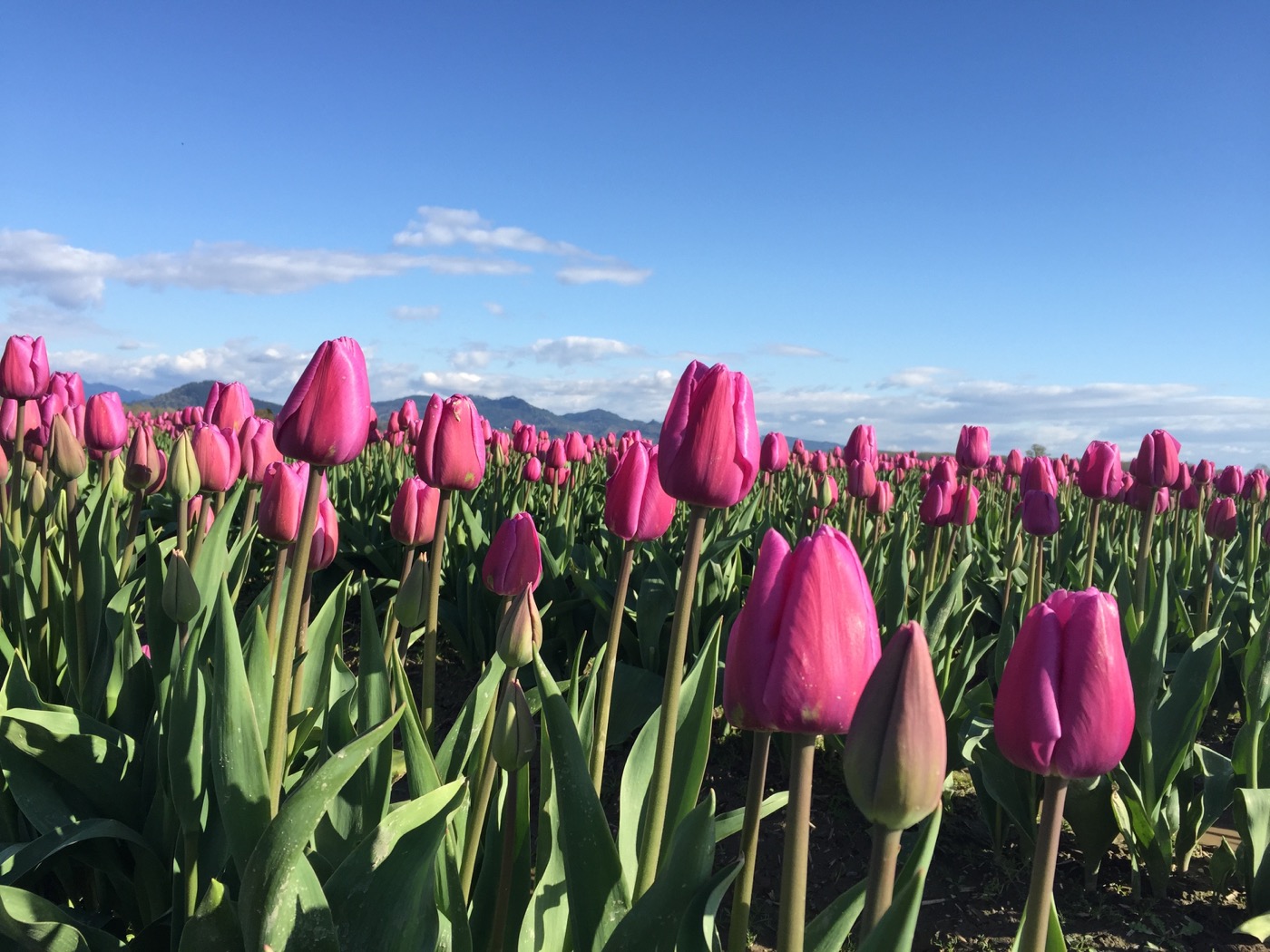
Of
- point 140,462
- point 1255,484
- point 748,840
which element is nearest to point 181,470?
point 140,462

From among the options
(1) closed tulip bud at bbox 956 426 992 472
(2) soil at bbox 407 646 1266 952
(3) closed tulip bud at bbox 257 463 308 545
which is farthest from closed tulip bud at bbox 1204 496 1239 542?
(3) closed tulip bud at bbox 257 463 308 545

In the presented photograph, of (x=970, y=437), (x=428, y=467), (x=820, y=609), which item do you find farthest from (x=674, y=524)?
(x=820, y=609)

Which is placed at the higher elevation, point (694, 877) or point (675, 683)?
point (675, 683)

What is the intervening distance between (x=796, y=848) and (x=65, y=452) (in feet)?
10.1

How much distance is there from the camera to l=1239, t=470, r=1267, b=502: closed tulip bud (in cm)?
743

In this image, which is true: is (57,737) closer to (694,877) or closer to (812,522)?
(694,877)

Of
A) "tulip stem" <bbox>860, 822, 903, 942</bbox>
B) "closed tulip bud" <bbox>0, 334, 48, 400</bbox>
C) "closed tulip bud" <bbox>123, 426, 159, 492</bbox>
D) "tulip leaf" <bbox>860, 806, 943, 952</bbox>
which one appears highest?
"closed tulip bud" <bbox>0, 334, 48, 400</bbox>

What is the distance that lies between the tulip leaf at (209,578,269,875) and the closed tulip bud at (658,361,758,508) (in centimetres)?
83

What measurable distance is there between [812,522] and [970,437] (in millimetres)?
1082

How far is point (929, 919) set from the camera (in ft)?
9.02

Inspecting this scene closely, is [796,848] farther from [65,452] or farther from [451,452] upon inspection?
[65,452]

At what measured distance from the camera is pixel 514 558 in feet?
6.57

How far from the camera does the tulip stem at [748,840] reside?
3.85ft

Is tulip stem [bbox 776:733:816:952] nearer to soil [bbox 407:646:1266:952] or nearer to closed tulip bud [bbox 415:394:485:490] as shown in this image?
closed tulip bud [bbox 415:394:485:490]
